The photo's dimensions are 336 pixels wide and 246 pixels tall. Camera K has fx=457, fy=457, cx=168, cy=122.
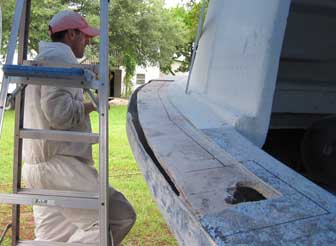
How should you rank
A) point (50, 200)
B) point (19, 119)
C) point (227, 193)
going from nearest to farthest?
1. point (227, 193)
2. point (50, 200)
3. point (19, 119)

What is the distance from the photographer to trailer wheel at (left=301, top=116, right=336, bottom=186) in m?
3.37

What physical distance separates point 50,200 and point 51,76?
2.28 feet

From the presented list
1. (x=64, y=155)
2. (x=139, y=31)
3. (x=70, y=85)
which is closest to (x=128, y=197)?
(x=64, y=155)

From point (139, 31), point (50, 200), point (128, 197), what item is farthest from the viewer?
point (139, 31)

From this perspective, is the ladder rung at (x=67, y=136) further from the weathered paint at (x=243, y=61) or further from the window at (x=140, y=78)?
the window at (x=140, y=78)

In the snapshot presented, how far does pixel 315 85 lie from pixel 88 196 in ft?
6.63

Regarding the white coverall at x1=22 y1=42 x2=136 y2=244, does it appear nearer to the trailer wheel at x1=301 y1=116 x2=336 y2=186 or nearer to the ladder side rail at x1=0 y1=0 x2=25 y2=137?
the ladder side rail at x1=0 y1=0 x2=25 y2=137

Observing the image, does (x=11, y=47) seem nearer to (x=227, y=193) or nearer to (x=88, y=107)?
(x=88, y=107)

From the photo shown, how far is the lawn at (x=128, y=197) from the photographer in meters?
4.37

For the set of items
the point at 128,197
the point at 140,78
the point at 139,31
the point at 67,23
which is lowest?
the point at 140,78

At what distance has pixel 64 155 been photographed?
2.88 m

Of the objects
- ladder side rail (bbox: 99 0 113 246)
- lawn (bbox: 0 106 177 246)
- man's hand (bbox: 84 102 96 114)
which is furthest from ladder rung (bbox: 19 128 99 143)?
lawn (bbox: 0 106 177 246)

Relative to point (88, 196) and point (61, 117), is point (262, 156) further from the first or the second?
point (61, 117)

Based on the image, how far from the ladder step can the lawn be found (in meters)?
2.28
